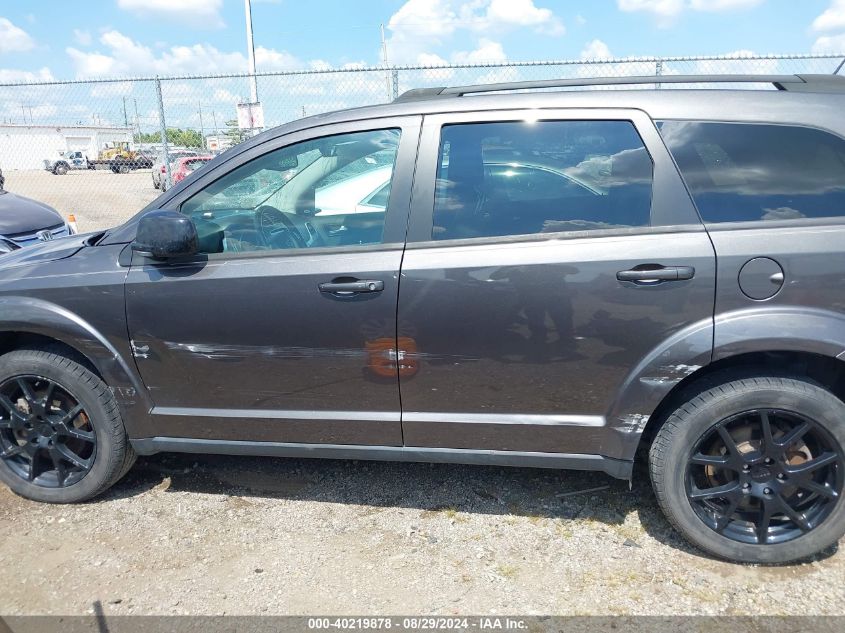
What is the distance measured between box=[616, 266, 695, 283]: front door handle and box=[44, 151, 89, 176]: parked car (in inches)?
1697

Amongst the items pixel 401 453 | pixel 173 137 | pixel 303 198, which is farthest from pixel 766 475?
pixel 173 137

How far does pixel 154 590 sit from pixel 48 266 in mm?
1564

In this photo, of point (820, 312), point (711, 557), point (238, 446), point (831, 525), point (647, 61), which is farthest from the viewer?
point (647, 61)

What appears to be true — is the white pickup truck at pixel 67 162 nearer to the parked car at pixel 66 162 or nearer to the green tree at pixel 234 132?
the parked car at pixel 66 162

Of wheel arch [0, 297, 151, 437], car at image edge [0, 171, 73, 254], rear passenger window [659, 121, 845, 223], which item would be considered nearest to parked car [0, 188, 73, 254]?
car at image edge [0, 171, 73, 254]

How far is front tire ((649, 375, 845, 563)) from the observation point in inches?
93.7

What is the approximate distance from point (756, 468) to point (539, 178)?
4.85ft

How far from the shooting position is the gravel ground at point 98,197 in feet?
43.3

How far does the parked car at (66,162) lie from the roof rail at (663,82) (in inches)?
1660

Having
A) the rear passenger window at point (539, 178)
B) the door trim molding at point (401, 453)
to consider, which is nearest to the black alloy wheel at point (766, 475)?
the door trim molding at point (401, 453)

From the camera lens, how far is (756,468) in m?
2.49

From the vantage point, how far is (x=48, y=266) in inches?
114

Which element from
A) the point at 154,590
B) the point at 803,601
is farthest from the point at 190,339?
the point at 803,601

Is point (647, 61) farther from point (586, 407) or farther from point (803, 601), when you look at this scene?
point (803, 601)
